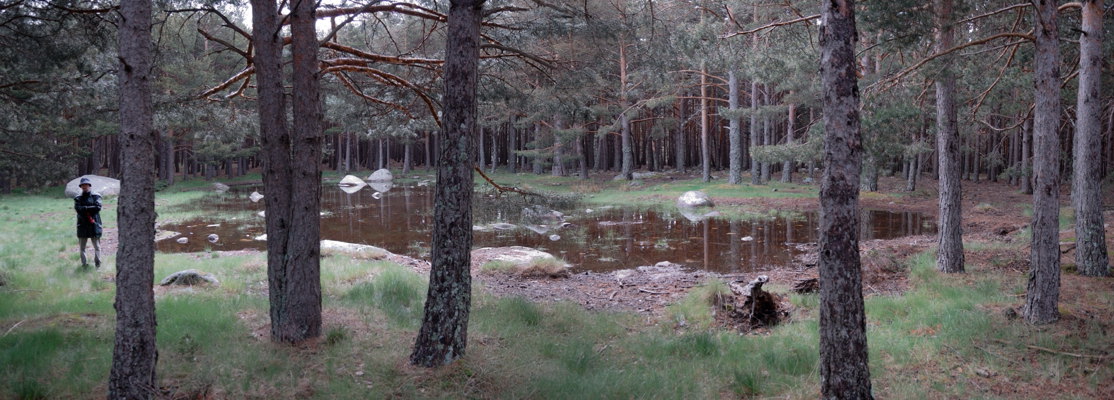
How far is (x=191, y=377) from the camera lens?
16.4ft

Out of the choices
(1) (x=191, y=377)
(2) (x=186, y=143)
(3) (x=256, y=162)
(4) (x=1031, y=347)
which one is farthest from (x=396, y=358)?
Answer: (3) (x=256, y=162)

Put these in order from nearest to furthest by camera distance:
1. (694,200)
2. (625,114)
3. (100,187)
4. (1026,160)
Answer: (1026,160) < (694,200) < (625,114) < (100,187)

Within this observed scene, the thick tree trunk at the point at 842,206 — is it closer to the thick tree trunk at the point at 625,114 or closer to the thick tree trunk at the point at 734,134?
the thick tree trunk at the point at 625,114

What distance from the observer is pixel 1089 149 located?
8.38m

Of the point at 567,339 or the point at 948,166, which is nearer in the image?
the point at 567,339

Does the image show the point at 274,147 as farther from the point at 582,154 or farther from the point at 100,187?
the point at 100,187

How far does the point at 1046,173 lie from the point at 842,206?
13.8ft

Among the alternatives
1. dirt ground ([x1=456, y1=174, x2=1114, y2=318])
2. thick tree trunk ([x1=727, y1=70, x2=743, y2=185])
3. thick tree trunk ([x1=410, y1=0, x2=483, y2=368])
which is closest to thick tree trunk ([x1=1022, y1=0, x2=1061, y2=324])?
dirt ground ([x1=456, y1=174, x2=1114, y2=318])

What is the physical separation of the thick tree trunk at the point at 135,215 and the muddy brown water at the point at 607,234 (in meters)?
5.26

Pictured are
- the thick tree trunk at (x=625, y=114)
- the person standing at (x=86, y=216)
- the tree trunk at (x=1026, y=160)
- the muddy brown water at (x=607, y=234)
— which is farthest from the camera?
the thick tree trunk at (x=625, y=114)

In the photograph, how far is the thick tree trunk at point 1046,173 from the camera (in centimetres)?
667

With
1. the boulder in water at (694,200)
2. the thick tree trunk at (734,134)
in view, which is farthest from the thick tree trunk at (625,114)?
the boulder in water at (694,200)

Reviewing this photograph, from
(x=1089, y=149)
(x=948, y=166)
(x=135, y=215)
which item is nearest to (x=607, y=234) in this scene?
(x=948, y=166)

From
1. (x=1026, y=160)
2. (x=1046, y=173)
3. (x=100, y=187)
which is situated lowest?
(x=100, y=187)
